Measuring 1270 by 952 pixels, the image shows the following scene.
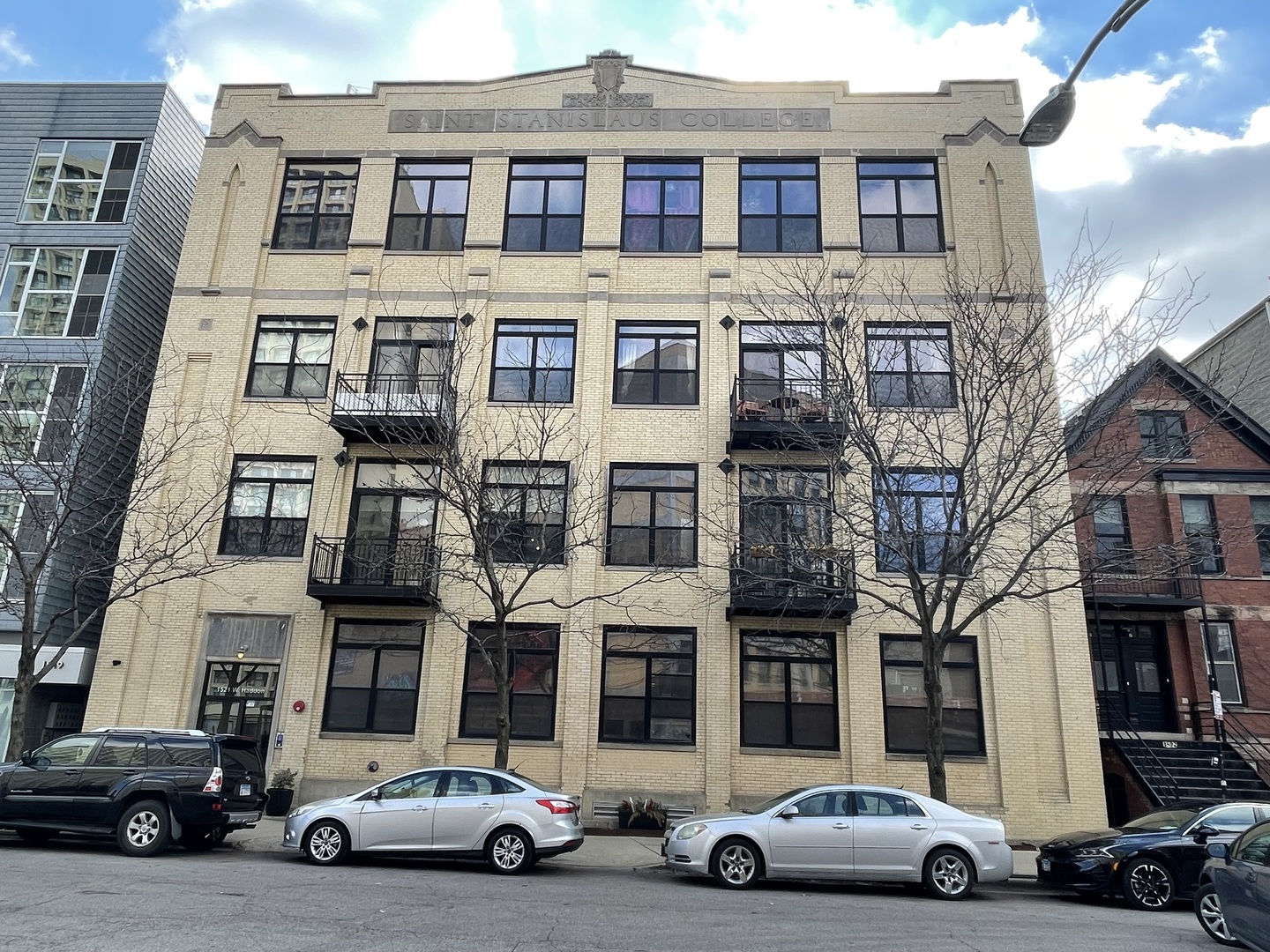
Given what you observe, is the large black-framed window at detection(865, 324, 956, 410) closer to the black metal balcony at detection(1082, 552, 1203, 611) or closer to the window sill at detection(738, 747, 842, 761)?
the black metal balcony at detection(1082, 552, 1203, 611)

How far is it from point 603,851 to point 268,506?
10.5 meters

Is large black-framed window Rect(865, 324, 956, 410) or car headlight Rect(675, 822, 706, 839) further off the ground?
large black-framed window Rect(865, 324, 956, 410)

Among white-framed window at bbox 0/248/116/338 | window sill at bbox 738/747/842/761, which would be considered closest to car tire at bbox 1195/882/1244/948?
window sill at bbox 738/747/842/761

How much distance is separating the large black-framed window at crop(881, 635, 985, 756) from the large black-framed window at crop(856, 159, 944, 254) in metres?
8.99

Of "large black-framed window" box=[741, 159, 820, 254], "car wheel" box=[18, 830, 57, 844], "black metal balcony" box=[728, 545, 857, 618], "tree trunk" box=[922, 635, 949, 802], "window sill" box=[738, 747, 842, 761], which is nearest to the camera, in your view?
"car wheel" box=[18, 830, 57, 844]

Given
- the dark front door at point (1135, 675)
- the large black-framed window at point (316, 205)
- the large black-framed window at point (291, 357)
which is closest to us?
the large black-framed window at point (291, 357)

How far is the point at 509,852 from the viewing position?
37.6 feet

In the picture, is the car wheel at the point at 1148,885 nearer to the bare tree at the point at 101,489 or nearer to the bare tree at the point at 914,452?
the bare tree at the point at 914,452

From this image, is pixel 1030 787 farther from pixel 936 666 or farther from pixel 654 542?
pixel 654 542

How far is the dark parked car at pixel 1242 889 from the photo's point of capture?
285 inches

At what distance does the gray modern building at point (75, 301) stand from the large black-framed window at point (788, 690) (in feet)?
43.1

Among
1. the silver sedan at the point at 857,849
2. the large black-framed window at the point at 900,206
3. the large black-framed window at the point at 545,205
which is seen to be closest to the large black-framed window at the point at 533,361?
the large black-framed window at the point at 545,205

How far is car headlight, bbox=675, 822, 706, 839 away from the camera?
1117 centimetres

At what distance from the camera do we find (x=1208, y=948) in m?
8.23
